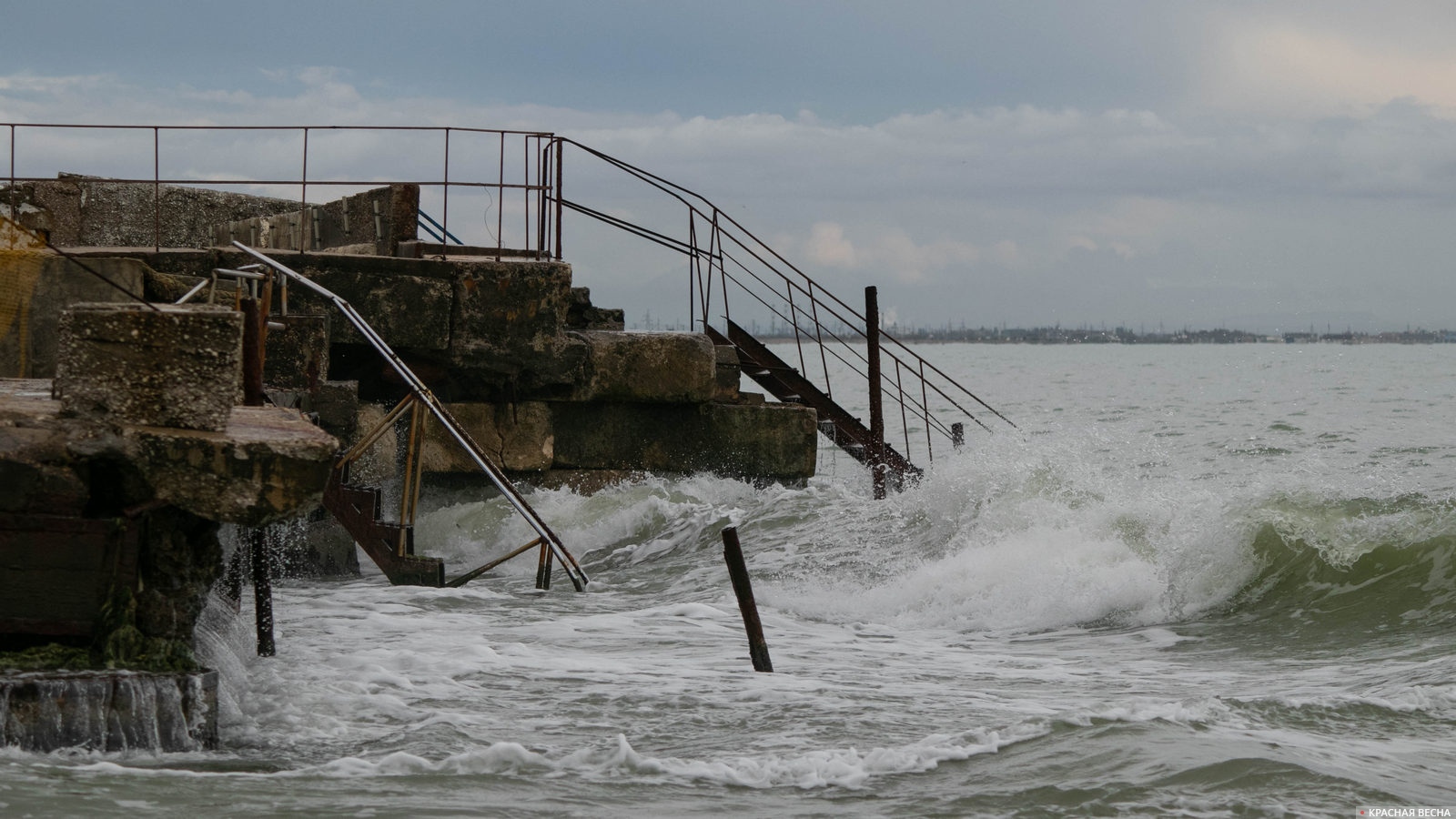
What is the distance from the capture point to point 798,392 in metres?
15.0

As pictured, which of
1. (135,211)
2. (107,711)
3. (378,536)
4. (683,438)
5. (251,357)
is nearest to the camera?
(107,711)

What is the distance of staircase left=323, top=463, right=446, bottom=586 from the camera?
989 centimetres

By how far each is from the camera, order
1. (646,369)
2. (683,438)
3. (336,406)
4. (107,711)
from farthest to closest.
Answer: (683,438) → (646,369) → (336,406) → (107,711)

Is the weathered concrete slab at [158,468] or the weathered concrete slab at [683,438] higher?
the weathered concrete slab at [158,468]

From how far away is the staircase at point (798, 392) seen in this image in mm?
14797

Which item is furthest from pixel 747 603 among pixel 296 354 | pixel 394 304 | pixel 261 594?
pixel 394 304

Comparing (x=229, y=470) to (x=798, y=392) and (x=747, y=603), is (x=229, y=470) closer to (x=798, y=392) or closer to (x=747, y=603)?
(x=747, y=603)

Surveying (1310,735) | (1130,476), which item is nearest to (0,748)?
(1310,735)

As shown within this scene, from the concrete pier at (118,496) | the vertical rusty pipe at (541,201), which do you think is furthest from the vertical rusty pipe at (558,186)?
the concrete pier at (118,496)

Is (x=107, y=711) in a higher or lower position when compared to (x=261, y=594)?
lower

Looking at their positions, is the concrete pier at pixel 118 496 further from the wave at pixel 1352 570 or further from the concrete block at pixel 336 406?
the wave at pixel 1352 570

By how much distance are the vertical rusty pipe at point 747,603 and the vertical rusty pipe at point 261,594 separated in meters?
2.52

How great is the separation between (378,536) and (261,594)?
2478mm

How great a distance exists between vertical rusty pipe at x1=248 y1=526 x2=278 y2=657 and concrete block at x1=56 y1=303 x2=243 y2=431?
6.45 feet
